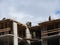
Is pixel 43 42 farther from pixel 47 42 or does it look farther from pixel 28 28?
pixel 28 28

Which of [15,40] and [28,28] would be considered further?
[28,28]

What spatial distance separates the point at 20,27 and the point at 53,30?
32.0ft

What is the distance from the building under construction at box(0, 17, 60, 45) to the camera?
6669 cm

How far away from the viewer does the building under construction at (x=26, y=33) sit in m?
66.7

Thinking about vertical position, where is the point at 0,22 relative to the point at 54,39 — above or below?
above

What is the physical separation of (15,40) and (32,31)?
8490 millimetres

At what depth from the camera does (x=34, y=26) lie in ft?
241

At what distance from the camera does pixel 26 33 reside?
7312cm

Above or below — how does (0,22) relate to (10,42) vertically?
above

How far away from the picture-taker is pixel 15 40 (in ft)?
223

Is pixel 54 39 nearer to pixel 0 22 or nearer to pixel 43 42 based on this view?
pixel 43 42

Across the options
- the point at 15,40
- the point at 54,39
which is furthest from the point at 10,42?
the point at 54,39

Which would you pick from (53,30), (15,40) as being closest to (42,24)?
(53,30)

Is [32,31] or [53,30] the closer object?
[53,30]
